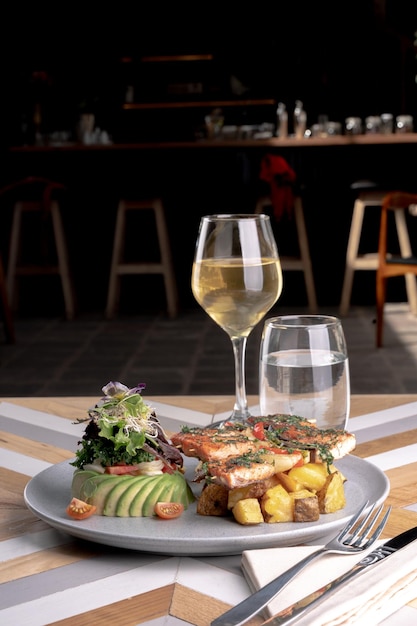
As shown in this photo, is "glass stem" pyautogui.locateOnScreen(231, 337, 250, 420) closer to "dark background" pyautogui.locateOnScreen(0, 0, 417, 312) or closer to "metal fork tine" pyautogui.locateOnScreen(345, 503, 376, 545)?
"metal fork tine" pyautogui.locateOnScreen(345, 503, 376, 545)

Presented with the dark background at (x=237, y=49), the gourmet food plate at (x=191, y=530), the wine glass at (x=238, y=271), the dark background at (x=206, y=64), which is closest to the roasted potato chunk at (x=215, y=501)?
the gourmet food plate at (x=191, y=530)

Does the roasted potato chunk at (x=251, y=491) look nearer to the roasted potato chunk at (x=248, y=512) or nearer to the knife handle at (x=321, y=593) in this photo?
the roasted potato chunk at (x=248, y=512)

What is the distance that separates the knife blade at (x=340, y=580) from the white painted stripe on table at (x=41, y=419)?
0.57 metres

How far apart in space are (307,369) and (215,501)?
19cm

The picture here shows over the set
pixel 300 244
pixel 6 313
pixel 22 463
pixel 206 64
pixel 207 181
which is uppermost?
pixel 206 64

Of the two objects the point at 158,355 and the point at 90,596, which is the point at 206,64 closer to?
the point at 158,355

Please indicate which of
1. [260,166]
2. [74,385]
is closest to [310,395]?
[74,385]

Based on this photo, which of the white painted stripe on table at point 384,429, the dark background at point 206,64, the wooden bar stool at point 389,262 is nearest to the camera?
the white painted stripe on table at point 384,429

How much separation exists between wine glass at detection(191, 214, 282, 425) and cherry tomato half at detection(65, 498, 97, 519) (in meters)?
0.27

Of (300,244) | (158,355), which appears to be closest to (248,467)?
(158,355)

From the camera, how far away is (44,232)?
6.19 meters

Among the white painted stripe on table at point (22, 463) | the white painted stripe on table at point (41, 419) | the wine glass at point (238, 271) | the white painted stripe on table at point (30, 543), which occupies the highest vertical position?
the wine glass at point (238, 271)

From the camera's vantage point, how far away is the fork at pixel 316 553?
0.71 m

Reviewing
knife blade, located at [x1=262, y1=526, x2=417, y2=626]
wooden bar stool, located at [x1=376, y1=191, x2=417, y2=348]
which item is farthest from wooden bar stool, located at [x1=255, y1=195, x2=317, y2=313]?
knife blade, located at [x1=262, y1=526, x2=417, y2=626]
